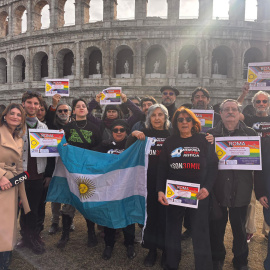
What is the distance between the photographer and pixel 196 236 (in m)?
3.05

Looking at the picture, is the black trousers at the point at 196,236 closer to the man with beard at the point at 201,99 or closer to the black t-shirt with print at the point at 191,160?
the black t-shirt with print at the point at 191,160

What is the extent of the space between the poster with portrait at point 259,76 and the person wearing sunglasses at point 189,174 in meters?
3.39

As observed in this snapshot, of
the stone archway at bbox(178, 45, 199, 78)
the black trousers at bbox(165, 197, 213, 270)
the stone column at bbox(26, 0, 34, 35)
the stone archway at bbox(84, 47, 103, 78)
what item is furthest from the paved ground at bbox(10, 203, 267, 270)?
the stone column at bbox(26, 0, 34, 35)

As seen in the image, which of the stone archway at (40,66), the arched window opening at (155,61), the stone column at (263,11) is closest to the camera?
the stone column at (263,11)

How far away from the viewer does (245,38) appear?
58.4 feet

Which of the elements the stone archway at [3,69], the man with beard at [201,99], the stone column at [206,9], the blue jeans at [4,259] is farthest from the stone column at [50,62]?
the blue jeans at [4,259]

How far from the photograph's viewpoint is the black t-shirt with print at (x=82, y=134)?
13.8 feet

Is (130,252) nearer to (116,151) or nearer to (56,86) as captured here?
(116,151)

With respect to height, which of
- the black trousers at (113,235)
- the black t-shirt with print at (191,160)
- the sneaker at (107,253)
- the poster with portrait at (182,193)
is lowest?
the sneaker at (107,253)

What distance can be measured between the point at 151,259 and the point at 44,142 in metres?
2.73

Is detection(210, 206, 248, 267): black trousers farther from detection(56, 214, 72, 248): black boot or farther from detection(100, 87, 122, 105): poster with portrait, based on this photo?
detection(100, 87, 122, 105): poster with portrait

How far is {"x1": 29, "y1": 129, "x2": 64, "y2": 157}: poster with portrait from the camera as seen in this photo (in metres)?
3.70

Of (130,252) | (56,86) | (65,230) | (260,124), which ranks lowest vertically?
(130,252)

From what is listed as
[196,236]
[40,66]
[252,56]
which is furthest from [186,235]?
[40,66]
